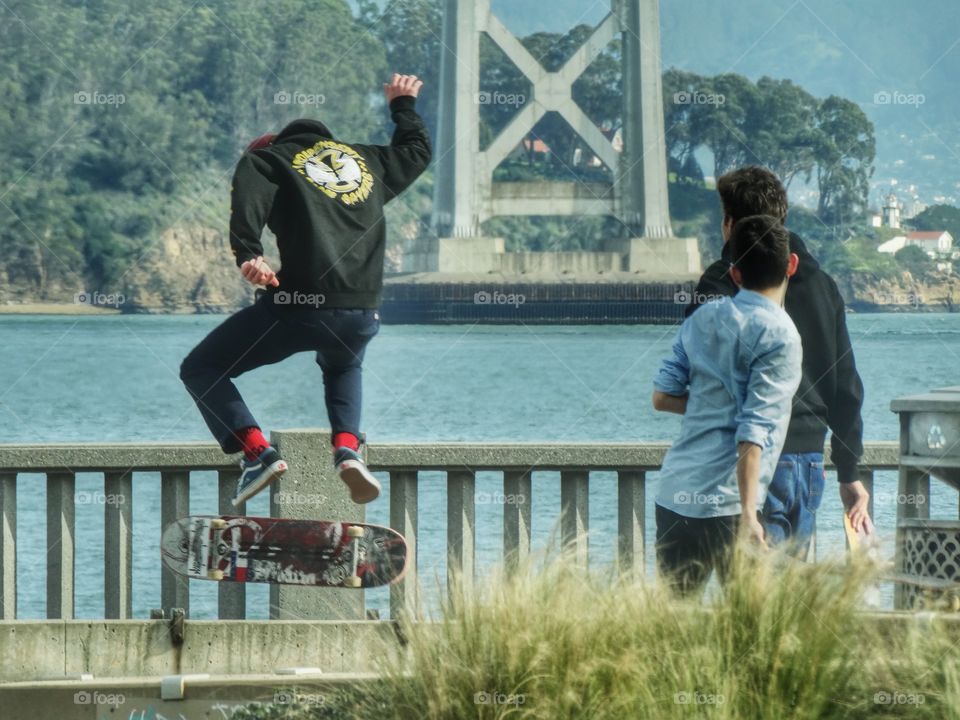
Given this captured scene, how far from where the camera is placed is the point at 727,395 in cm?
469

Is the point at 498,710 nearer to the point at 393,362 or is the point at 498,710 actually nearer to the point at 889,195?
the point at 393,362

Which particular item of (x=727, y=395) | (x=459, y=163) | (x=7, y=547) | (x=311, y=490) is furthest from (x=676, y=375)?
(x=459, y=163)

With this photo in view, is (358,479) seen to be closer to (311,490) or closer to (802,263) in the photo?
(311,490)

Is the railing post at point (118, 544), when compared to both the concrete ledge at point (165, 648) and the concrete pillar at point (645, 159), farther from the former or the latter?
the concrete pillar at point (645, 159)

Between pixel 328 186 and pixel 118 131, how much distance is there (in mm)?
63939

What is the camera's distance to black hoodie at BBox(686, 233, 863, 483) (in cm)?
486

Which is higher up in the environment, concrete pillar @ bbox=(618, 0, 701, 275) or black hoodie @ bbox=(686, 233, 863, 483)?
concrete pillar @ bbox=(618, 0, 701, 275)

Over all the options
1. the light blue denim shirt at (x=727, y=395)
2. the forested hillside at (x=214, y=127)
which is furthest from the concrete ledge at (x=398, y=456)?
the forested hillside at (x=214, y=127)

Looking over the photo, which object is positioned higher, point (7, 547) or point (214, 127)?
point (214, 127)

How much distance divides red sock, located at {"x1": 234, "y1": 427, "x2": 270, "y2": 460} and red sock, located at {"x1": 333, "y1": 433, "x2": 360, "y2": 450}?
0.25m

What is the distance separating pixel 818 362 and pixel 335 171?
74.8 inches

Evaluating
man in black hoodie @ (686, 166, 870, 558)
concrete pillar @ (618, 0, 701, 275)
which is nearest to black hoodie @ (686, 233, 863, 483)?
man in black hoodie @ (686, 166, 870, 558)

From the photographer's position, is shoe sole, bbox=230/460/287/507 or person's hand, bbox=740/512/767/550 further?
shoe sole, bbox=230/460/287/507

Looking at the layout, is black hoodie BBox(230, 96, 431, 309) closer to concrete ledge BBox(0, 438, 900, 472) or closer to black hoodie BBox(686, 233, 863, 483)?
concrete ledge BBox(0, 438, 900, 472)
